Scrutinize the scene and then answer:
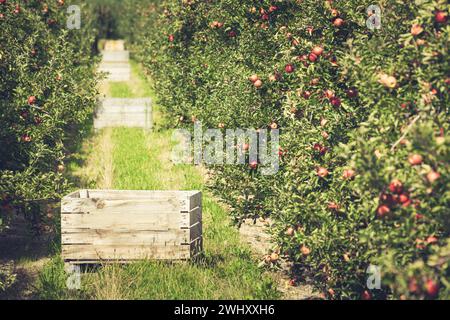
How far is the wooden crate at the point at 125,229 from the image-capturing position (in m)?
6.44

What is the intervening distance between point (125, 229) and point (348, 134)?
2.54 meters

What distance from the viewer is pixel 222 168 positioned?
768 centimetres

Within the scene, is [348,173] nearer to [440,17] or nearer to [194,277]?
[440,17]

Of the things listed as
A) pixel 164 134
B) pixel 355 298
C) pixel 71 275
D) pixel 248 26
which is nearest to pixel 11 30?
pixel 248 26

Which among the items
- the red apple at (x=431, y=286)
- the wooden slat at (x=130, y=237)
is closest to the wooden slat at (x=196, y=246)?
the wooden slat at (x=130, y=237)

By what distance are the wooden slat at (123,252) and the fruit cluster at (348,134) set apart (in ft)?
3.10

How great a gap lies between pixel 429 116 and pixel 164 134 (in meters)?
10.0

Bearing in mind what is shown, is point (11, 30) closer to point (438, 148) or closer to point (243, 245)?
point (243, 245)

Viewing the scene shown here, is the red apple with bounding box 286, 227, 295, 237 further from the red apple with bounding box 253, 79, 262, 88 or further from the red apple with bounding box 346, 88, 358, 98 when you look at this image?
the red apple with bounding box 253, 79, 262, 88

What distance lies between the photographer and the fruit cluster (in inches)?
169

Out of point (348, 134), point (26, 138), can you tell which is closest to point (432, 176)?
point (348, 134)

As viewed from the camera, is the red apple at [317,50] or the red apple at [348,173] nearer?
the red apple at [348,173]

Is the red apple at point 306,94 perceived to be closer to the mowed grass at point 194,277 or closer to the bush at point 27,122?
the mowed grass at point 194,277

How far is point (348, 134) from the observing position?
4.93 meters
